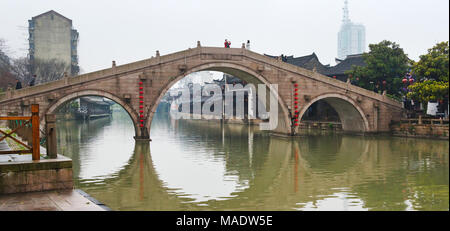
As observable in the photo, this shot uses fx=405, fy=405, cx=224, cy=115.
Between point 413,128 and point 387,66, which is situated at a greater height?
point 387,66

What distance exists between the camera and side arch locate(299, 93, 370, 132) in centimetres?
2538

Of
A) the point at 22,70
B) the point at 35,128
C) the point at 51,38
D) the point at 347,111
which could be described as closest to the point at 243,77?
the point at 347,111

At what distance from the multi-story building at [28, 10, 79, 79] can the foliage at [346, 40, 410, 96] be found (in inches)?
1219

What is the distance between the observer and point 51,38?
144 feet

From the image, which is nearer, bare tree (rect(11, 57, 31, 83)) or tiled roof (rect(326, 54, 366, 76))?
tiled roof (rect(326, 54, 366, 76))

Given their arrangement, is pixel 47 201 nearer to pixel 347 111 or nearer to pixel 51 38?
pixel 347 111

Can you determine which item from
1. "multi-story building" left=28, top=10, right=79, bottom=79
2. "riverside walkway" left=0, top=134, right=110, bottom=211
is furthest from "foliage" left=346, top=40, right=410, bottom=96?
"multi-story building" left=28, top=10, right=79, bottom=79

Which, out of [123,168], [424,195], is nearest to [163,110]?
[123,168]

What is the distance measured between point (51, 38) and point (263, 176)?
127 ft

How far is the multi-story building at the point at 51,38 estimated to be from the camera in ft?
140

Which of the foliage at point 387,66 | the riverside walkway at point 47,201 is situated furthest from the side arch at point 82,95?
the foliage at point 387,66

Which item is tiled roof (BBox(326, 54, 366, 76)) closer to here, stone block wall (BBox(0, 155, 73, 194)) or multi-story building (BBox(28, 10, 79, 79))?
multi-story building (BBox(28, 10, 79, 79))

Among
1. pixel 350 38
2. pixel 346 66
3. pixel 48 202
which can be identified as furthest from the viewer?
pixel 350 38

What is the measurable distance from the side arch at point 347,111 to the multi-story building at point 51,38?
2909cm
